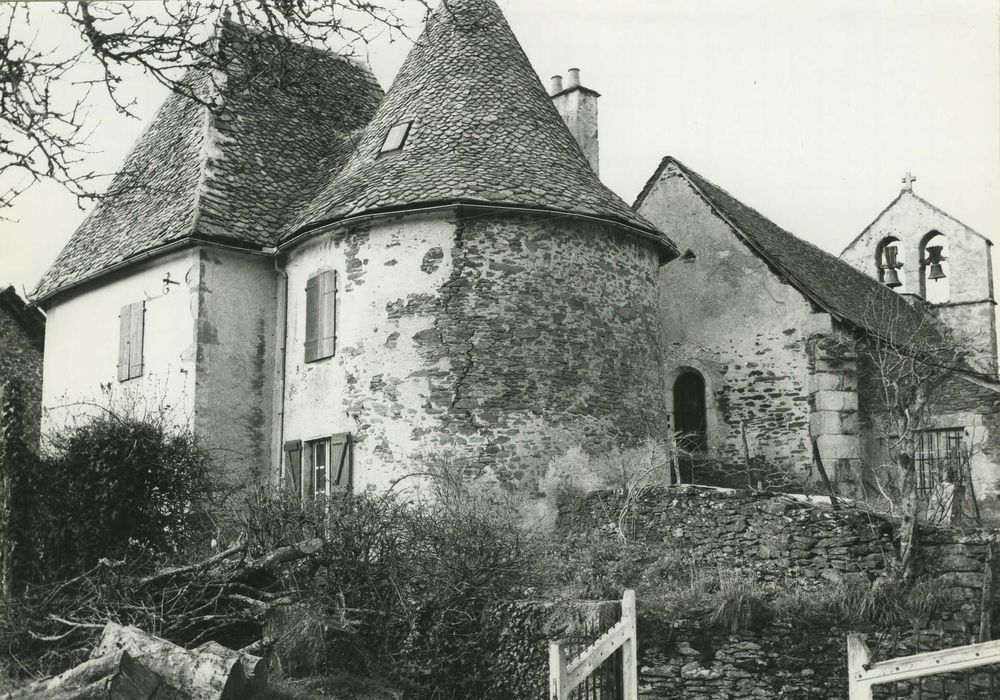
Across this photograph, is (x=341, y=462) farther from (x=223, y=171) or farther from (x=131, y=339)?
(x=223, y=171)

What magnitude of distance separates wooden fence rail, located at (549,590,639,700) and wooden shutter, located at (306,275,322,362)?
8813 millimetres

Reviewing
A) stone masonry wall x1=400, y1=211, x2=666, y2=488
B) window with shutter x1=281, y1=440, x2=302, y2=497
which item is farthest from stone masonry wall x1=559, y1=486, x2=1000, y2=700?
window with shutter x1=281, y1=440, x2=302, y2=497

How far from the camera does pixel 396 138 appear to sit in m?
17.2

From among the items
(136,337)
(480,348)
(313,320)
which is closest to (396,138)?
(313,320)

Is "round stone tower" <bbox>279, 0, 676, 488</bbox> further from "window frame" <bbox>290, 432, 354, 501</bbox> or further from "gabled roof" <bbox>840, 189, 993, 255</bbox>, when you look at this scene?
"gabled roof" <bbox>840, 189, 993, 255</bbox>

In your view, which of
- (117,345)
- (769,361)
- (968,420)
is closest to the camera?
(117,345)

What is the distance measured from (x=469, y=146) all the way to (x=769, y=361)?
276 inches

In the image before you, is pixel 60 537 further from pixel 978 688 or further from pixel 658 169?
pixel 658 169

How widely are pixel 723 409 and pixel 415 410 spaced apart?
716 centimetres

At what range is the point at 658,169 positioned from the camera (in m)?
21.6

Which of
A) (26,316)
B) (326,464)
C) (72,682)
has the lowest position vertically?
(72,682)

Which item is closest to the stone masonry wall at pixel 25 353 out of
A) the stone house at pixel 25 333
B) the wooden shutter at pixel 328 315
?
the stone house at pixel 25 333

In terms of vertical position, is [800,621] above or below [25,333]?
below

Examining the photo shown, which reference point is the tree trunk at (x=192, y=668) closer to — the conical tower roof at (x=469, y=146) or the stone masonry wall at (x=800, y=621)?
the stone masonry wall at (x=800, y=621)
